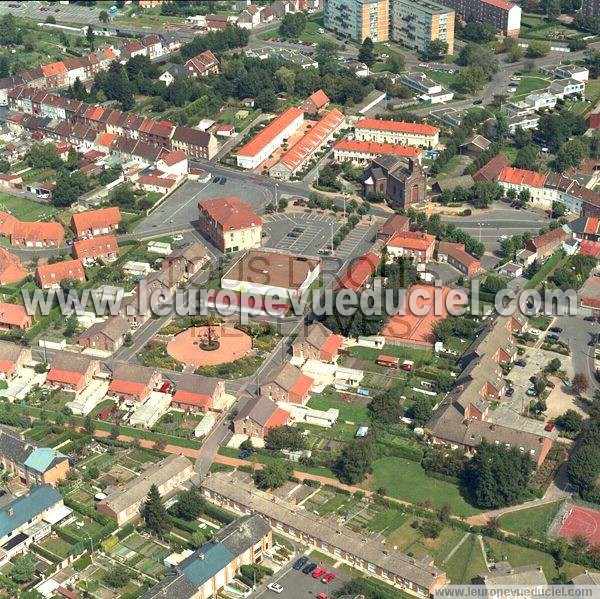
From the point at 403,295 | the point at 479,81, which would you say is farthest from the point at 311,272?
the point at 479,81

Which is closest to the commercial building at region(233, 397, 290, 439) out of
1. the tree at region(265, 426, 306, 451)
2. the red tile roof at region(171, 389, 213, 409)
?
the tree at region(265, 426, 306, 451)

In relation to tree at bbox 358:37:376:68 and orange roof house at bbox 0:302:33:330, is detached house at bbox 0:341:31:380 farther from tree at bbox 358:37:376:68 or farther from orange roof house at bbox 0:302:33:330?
tree at bbox 358:37:376:68

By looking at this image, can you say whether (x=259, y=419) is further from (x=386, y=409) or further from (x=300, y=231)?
(x=300, y=231)

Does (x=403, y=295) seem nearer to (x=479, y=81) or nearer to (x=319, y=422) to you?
(x=319, y=422)

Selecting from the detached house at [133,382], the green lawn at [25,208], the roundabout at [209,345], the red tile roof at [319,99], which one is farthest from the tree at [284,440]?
the red tile roof at [319,99]

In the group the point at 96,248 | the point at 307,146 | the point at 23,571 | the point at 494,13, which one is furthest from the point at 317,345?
the point at 494,13

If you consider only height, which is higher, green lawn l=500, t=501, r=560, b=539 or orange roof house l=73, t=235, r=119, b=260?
orange roof house l=73, t=235, r=119, b=260

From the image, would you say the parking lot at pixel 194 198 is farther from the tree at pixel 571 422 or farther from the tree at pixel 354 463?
the tree at pixel 571 422
